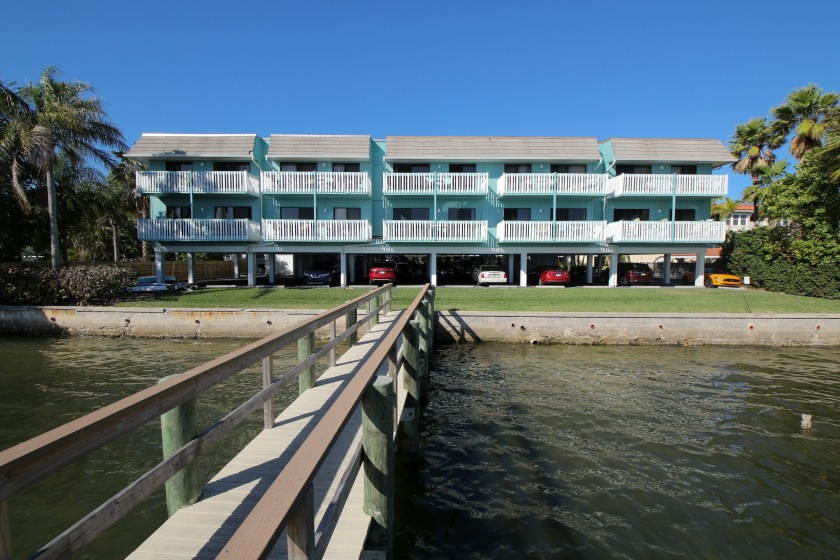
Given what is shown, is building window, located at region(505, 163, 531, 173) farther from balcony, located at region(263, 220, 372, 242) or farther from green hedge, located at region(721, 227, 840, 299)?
green hedge, located at region(721, 227, 840, 299)

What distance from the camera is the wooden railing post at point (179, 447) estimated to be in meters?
3.57

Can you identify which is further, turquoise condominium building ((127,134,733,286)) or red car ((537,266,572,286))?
turquoise condominium building ((127,134,733,286))

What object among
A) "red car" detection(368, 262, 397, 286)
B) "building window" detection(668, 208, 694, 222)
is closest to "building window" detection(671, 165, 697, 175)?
"building window" detection(668, 208, 694, 222)

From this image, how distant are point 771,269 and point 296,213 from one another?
27.5 m

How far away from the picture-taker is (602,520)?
18.4 ft

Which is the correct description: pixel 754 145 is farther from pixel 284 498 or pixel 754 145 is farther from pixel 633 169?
pixel 284 498

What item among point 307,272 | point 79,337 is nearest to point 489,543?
point 79,337

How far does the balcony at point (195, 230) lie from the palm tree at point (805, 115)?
34820 mm

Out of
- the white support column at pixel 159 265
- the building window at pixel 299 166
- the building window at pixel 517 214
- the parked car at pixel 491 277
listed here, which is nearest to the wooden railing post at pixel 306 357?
the parked car at pixel 491 277

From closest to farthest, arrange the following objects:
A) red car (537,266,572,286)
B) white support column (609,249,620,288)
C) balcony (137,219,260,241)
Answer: balcony (137,219,260,241) → red car (537,266,572,286) → white support column (609,249,620,288)

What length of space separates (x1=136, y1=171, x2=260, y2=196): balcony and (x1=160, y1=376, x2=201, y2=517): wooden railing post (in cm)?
2511

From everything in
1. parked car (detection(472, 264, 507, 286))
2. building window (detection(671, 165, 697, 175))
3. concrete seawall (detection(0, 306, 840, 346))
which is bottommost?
concrete seawall (detection(0, 306, 840, 346))

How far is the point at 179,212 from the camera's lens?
93.1 ft

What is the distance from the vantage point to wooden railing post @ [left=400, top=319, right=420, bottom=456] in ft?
22.1
